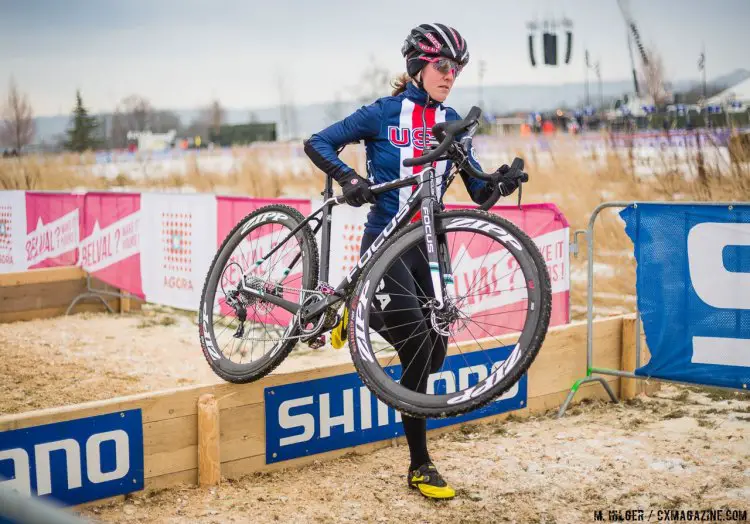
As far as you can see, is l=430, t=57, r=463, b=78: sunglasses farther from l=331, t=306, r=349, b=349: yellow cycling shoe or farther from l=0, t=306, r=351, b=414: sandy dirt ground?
l=0, t=306, r=351, b=414: sandy dirt ground

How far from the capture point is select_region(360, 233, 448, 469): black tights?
3.96 metres

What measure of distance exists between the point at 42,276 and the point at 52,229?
180 cm

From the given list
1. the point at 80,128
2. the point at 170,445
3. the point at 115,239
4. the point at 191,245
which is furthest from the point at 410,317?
the point at 80,128

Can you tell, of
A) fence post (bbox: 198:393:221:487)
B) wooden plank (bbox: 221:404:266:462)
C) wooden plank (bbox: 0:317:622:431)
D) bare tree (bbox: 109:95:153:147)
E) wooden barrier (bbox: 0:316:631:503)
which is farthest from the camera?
bare tree (bbox: 109:95:153:147)

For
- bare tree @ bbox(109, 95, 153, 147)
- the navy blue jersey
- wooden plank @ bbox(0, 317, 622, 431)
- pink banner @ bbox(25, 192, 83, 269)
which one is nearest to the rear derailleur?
the navy blue jersey

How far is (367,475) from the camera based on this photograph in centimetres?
457

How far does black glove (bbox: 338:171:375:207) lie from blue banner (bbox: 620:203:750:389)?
8.23ft

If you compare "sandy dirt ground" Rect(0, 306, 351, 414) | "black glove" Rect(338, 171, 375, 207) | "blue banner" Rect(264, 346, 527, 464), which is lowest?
"sandy dirt ground" Rect(0, 306, 351, 414)

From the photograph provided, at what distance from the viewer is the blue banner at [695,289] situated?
5.22 metres

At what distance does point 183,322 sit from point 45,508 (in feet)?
28.2

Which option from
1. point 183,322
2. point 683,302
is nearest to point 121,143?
point 183,322

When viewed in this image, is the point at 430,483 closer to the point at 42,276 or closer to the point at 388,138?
the point at 388,138

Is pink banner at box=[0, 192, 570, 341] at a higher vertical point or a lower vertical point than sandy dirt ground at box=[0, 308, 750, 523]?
higher

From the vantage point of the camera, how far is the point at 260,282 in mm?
4648
